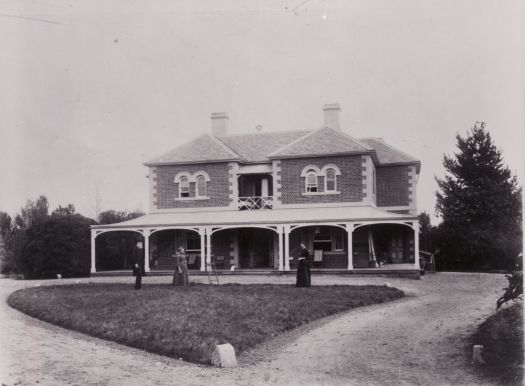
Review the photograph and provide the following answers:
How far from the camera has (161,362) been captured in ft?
32.1

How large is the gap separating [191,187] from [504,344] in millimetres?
21995

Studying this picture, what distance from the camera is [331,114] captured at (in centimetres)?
3102

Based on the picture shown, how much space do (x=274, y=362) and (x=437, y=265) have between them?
27.3 m

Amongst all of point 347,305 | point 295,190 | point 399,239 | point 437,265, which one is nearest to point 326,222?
point 295,190

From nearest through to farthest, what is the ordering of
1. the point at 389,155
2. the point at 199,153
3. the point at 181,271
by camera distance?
the point at 181,271 < the point at 199,153 < the point at 389,155

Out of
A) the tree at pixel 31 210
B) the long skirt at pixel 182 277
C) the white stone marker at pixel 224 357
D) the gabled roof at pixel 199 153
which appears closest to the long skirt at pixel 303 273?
A: the long skirt at pixel 182 277

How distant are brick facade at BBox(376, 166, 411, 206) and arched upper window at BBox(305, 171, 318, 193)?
15.5ft

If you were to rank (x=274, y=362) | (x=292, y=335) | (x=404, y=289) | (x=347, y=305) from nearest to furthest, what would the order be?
(x=274, y=362) < (x=292, y=335) < (x=347, y=305) < (x=404, y=289)

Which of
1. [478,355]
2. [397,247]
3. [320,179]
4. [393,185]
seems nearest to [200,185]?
[320,179]

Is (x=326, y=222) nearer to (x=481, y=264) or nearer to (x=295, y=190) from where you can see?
(x=295, y=190)

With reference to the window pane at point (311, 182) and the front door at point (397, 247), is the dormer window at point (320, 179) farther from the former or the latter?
the front door at point (397, 247)

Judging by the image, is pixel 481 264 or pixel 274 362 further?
pixel 481 264

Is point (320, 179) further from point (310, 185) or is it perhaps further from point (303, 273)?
point (303, 273)

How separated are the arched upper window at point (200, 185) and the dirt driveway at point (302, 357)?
1647 centimetres
